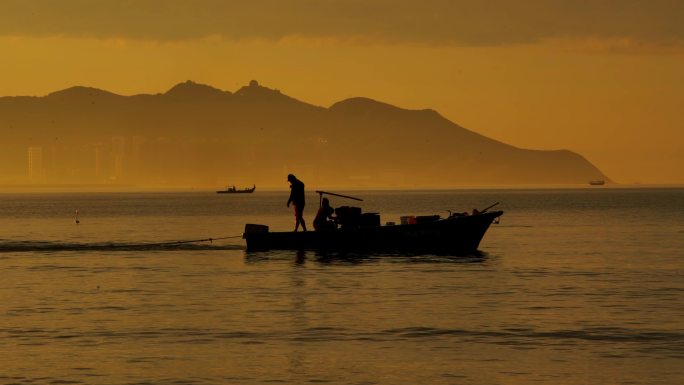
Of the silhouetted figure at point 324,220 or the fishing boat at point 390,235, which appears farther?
the silhouetted figure at point 324,220

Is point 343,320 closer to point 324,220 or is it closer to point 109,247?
point 324,220

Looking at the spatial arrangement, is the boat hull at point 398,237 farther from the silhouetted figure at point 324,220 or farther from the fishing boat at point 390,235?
the silhouetted figure at point 324,220

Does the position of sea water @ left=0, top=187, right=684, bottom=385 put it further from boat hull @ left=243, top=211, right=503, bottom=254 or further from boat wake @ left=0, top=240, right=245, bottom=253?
boat wake @ left=0, top=240, right=245, bottom=253

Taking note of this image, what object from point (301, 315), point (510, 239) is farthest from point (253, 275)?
point (510, 239)

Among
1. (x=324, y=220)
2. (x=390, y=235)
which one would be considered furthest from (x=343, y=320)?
(x=324, y=220)

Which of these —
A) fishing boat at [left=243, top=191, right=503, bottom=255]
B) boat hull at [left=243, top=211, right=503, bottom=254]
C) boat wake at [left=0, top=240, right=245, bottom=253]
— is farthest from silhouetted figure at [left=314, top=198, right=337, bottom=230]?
boat wake at [left=0, top=240, right=245, bottom=253]

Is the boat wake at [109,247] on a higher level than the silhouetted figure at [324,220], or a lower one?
lower

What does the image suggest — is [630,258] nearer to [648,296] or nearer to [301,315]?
[648,296]

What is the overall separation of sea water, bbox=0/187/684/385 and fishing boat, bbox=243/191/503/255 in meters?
0.76

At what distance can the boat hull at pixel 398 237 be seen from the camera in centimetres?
4781

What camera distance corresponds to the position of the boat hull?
47.8m

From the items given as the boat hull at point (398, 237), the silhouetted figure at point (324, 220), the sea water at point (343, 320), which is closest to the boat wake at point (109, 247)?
the sea water at point (343, 320)

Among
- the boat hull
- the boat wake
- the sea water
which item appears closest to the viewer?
the sea water

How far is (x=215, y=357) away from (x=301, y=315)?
686cm
